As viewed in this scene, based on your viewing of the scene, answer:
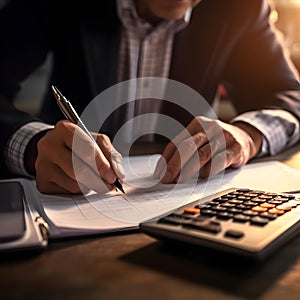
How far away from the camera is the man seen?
928 millimetres

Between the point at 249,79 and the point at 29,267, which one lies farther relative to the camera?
the point at 249,79

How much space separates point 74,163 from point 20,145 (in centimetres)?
18

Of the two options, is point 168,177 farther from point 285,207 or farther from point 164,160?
point 285,207

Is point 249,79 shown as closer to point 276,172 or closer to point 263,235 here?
point 276,172

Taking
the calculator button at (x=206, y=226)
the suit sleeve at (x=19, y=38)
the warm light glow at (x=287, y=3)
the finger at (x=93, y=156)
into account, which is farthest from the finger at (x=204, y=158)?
the warm light glow at (x=287, y=3)

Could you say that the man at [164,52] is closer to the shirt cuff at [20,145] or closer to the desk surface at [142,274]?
the shirt cuff at [20,145]

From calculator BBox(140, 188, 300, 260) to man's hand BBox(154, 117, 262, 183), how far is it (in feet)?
0.43

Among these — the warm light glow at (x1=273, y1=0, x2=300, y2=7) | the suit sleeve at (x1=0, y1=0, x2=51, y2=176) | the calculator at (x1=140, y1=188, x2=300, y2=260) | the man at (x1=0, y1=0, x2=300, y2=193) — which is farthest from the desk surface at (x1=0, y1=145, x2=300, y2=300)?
the warm light glow at (x1=273, y1=0, x2=300, y2=7)

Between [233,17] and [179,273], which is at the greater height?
[233,17]

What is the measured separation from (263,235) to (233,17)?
2.78ft

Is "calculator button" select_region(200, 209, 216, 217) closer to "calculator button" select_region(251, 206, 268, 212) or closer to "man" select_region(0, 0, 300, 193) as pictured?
"calculator button" select_region(251, 206, 268, 212)

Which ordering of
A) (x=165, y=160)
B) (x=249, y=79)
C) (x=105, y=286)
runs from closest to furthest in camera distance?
1. (x=105, y=286)
2. (x=165, y=160)
3. (x=249, y=79)

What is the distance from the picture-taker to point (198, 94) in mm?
1176

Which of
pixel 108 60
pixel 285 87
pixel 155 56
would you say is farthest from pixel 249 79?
pixel 108 60
